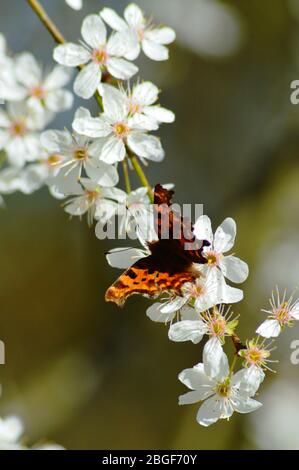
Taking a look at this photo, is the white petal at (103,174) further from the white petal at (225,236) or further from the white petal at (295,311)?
the white petal at (295,311)

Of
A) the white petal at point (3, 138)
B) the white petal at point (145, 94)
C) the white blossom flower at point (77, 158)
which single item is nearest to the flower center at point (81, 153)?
the white blossom flower at point (77, 158)

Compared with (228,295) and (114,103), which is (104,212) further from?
(228,295)

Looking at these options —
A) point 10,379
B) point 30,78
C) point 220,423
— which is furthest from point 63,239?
point 30,78

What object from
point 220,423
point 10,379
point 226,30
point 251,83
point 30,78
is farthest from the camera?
point 251,83

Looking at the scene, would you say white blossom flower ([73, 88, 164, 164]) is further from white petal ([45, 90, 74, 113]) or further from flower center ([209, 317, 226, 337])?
white petal ([45, 90, 74, 113])

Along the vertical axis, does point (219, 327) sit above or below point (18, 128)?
below

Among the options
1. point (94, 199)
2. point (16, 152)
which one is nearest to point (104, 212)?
point (94, 199)

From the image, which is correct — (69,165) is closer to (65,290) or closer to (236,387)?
(236,387)
